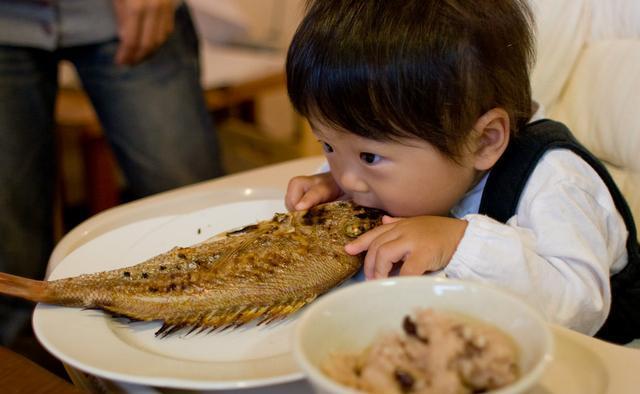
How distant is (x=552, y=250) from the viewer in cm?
79

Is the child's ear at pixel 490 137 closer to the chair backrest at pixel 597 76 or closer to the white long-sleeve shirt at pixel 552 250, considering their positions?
the white long-sleeve shirt at pixel 552 250

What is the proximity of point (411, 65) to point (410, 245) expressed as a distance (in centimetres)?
21

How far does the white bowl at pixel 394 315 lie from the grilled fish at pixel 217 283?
224 millimetres

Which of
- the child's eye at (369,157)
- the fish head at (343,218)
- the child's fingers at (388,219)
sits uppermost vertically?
the child's eye at (369,157)

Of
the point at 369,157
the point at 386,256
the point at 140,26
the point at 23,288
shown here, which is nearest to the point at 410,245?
the point at 386,256

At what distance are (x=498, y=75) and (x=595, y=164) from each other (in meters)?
0.19

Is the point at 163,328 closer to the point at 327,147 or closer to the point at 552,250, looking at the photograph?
the point at 327,147

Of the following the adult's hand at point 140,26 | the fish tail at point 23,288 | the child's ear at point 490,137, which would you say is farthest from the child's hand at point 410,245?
the adult's hand at point 140,26

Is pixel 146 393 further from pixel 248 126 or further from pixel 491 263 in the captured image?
pixel 248 126

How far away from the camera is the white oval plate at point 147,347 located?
0.62m

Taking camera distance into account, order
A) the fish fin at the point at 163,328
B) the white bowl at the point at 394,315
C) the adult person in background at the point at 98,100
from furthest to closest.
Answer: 1. the adult person in background at the point at 98,100
2. the fish fin at the point at 163,328
3. the white bowl at the point at 394,315

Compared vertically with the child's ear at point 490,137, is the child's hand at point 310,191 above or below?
below

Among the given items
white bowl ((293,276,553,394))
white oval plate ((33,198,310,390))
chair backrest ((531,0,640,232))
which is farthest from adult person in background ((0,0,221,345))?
white bowl ((293,276,553,394))

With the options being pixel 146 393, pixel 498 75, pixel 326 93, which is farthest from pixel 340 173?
pixel 146 393
